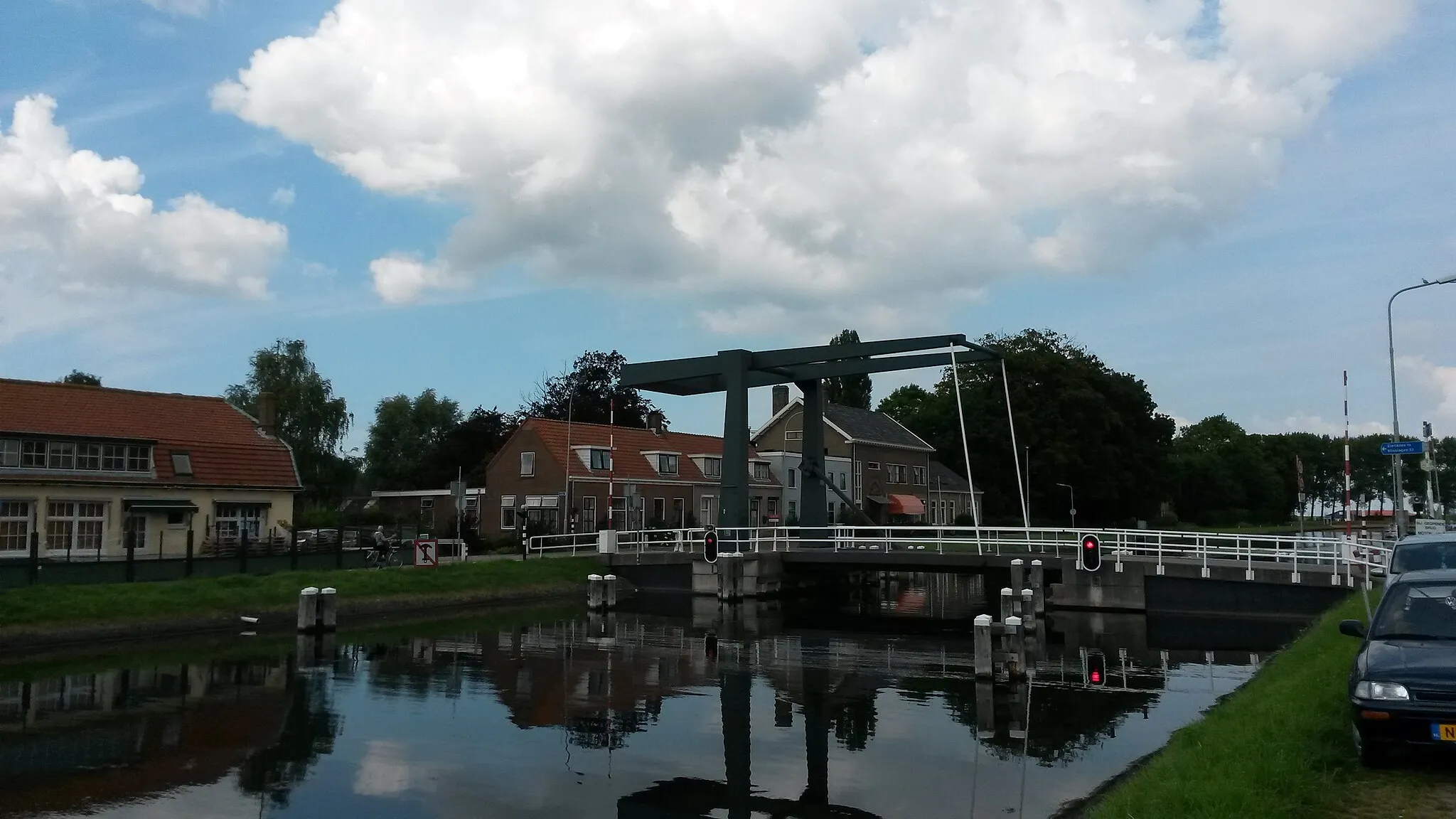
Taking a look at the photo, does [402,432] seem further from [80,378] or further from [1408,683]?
[1408,683]

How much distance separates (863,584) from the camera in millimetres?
39188

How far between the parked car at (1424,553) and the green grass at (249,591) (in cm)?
2186

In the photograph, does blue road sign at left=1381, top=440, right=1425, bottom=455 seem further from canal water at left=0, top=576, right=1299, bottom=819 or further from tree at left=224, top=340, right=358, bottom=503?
tree at left=224, top=340, right=358, bottom=503

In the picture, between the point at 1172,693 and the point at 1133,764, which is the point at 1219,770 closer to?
the point at 1133,764

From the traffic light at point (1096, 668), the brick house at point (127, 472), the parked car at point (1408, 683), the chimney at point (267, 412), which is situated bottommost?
the traffic light at point (1096, 668)

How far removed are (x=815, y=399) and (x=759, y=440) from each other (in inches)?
1213

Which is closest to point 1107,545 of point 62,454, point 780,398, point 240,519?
point 240,519

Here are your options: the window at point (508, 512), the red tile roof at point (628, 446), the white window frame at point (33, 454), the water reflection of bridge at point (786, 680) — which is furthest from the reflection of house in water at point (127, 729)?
the window at point (508, 512)

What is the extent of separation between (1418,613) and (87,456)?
31.1m

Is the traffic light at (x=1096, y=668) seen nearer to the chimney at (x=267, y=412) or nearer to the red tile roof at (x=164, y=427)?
the red tile roof at (x=164, y=427)

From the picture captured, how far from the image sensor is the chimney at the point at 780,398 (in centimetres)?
6328

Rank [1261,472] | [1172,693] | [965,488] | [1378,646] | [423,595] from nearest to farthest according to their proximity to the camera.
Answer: [1378,646]
[1172,693]
[423,595]
[965,488]
[1261,472]

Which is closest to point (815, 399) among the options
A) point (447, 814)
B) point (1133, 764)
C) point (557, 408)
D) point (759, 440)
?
point (1133, 764)

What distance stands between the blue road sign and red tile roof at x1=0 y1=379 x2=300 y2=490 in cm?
3115
